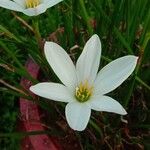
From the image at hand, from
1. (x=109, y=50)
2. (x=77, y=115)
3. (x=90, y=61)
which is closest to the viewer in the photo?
(x=77, y=115)

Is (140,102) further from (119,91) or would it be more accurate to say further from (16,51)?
(16,51)

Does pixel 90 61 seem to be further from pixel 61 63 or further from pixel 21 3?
pixel 21 3

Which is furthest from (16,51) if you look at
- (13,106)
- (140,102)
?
(140,102)

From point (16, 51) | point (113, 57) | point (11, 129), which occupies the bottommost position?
point (11, 129)

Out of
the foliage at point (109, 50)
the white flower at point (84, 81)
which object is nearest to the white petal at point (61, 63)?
the white flower at point (84, 81)

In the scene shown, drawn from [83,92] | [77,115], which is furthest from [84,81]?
[77,115]
